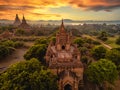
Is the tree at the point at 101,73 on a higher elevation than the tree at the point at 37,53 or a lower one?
lower

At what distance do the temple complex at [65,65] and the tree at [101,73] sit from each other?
89.3 inches

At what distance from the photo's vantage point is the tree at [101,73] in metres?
34.9

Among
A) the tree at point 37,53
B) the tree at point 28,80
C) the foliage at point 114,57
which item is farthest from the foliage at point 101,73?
the tree at point 37,53

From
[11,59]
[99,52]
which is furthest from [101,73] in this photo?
[11,59]

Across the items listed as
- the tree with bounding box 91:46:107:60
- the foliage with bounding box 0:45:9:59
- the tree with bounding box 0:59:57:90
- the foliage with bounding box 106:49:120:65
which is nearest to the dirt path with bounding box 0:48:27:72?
the foliage with bounding box 0:45:9:59

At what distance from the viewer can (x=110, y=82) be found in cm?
3672

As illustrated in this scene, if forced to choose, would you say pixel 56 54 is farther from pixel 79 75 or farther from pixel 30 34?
pixel 30 34

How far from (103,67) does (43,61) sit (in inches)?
666

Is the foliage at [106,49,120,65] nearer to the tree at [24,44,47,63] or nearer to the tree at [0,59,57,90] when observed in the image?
the tree at [24,44,47,63]

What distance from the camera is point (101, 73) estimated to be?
3494 centimetres

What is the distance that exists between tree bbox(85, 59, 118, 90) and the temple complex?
2.27m

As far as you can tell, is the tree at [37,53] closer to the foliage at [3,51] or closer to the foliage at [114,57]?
the foliage at [3,51]

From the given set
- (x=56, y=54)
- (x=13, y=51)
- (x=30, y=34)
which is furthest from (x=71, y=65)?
(x=30, y=34)

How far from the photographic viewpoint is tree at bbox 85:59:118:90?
34.9m
